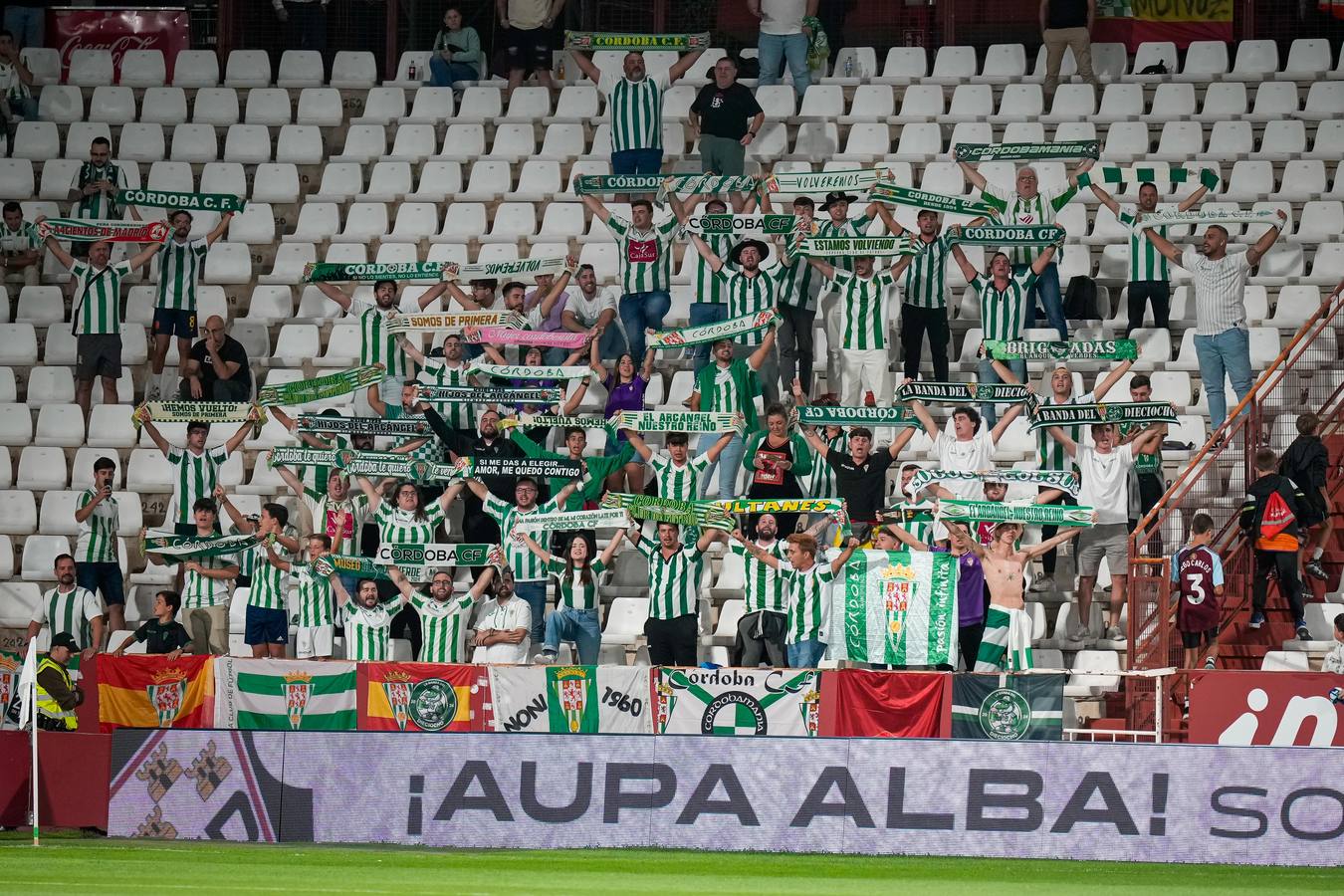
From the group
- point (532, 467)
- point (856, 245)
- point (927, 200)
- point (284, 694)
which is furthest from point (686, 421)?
point (284, 694)

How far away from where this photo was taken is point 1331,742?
14.6 meters

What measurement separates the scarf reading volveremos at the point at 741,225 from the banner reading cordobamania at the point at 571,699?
570 cm

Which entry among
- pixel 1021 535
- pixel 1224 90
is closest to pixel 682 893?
pixel 1021 535

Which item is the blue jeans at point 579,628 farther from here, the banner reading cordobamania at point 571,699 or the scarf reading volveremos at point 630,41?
the scarf reading volveremos at point 630,41

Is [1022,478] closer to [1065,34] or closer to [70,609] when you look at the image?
[1065,34]

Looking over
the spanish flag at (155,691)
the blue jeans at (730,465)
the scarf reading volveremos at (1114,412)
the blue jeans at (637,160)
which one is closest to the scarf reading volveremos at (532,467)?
the blue jeans at (730,465)

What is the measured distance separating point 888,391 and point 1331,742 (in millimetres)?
6077

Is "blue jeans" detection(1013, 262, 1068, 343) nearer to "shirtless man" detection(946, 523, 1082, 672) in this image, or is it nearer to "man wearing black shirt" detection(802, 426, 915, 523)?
"man wearing black shirt" detection(802, 426, 915, 523)

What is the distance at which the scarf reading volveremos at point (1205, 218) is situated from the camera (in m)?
18.8

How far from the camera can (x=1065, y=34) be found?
74.9 ft

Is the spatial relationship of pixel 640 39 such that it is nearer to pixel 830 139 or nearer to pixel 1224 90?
pixel 830 139

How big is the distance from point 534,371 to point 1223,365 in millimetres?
6836

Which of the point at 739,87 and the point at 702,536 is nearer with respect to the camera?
the point at 702,536

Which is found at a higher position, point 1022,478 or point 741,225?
point 741,225
